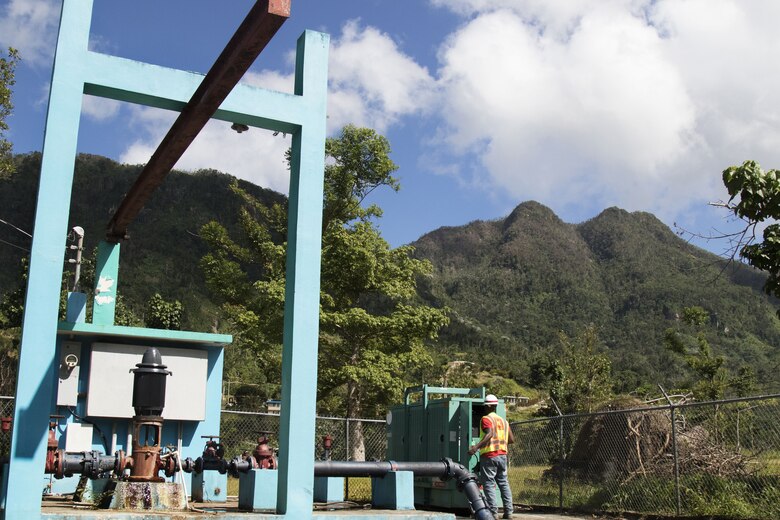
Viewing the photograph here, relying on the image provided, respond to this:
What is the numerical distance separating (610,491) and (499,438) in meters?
3.10

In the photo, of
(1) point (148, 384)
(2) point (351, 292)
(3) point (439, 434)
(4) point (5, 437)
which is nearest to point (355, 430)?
(2) point (351, 292)

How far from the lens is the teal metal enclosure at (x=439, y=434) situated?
1259cm

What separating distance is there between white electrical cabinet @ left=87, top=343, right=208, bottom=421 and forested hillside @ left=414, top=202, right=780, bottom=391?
7663 centimetres

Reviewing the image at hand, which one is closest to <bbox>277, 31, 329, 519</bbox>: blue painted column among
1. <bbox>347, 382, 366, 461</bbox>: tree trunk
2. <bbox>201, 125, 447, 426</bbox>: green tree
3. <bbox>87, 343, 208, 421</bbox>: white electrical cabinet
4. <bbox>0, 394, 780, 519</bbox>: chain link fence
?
<bbox>87, 343, 208, 421</bbox>: white electrical cabinet

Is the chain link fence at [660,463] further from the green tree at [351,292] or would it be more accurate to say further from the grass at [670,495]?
the green tree at [351,292]

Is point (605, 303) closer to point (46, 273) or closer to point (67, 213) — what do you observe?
point (67, 213)

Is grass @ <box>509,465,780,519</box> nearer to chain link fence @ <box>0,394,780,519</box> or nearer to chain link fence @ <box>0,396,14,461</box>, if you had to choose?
chain link fence @ <box>0,394,780,519</box>

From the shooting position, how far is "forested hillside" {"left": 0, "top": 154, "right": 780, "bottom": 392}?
85375 millimetres

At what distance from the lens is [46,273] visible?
6.11 m

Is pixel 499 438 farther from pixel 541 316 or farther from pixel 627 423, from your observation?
pixel 541 316

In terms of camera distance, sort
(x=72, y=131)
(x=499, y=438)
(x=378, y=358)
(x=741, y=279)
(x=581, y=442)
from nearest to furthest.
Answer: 1. (x=72, y=131)
2. (x=499, y=438)
3. (x=581, y=442)
4. (x=378, y=358)
5. (x=741, y=279)

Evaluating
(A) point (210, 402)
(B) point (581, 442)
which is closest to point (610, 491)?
(B) point (581, 442)

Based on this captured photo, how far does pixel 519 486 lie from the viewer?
1616 cm

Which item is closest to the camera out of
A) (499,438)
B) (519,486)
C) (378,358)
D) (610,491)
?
(499,438)
